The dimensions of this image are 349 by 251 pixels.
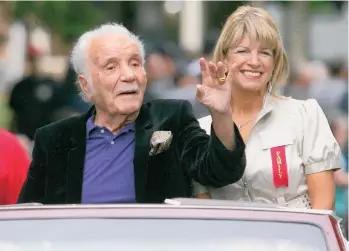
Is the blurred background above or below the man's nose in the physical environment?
below

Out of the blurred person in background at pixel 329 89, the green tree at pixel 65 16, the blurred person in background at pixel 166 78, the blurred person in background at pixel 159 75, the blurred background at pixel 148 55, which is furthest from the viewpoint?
the blurred person in background at pixel 329 89

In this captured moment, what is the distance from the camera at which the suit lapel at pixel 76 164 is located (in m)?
5.67

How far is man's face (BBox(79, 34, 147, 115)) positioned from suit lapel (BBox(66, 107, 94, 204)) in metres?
0.15

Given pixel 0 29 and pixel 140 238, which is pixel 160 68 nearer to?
pixel 0 29

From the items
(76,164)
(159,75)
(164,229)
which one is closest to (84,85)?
(76,164)

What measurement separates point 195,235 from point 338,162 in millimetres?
1697

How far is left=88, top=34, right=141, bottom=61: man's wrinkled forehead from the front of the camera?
5.82 meters

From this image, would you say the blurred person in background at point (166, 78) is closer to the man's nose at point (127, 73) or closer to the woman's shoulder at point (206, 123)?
the woman's shoulder at point (206, 123)

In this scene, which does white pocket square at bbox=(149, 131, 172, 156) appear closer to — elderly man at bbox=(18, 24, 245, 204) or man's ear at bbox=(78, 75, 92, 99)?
elderly man at bbox=(18, 24, 245, 204)

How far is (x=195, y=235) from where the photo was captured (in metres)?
4.58

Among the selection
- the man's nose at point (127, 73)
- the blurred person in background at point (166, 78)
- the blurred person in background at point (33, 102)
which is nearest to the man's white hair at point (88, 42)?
the man's nose at point (127, 73)

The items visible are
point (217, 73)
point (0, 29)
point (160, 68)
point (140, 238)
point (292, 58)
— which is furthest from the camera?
point (292, 58)

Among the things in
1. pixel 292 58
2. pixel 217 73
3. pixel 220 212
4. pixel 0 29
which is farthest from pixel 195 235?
pixel 292 58

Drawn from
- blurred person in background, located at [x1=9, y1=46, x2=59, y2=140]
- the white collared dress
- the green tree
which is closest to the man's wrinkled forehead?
the white collared dress
